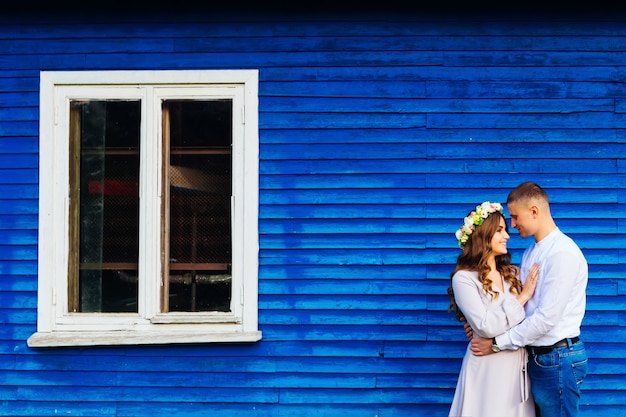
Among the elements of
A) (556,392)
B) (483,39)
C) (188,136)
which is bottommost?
(556,392)

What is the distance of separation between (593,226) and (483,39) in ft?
4.63

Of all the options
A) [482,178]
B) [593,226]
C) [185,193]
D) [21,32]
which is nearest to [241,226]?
[185,193]

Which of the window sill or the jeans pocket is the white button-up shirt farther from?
the window sill

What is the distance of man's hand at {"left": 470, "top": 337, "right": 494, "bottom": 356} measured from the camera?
3.70m

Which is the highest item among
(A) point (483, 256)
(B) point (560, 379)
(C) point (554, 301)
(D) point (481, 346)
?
(A) point (483, 256)

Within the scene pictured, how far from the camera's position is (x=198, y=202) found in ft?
15.4

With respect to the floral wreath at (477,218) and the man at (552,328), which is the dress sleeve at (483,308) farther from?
the floral wreath at (477,218)

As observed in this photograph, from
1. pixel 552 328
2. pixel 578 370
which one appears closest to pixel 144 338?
pixel 552 328

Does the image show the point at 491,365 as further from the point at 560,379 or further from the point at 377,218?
the point at 377,218

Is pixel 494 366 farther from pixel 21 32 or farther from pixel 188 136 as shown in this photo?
pixel 21 32

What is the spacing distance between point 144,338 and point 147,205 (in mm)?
856

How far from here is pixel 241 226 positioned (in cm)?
459

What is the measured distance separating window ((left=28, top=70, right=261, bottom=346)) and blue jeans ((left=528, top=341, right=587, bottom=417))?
1.78 meters

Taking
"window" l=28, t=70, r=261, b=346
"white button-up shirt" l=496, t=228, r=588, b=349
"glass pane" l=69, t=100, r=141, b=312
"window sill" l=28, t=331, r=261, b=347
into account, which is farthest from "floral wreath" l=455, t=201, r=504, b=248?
"glass pane" l=69, t=100, r=141, b=312
